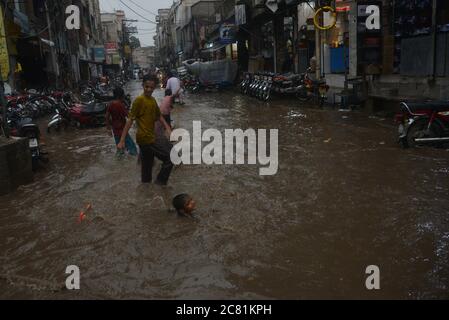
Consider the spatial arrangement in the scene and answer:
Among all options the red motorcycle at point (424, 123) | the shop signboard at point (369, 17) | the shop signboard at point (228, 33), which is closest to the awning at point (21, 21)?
the shop signboard at point (369, 17)

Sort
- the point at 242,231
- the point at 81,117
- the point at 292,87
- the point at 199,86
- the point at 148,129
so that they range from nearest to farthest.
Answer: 1. the point at 242,231
2. the point at 148,129
3. the point at 81,117
4. the point at 292,87
5. the point at 199,86

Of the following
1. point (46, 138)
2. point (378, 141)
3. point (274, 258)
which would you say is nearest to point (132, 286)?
point (274, 258)

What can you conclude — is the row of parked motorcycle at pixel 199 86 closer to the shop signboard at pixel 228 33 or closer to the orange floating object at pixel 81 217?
the shop signboard at pixel 228 33

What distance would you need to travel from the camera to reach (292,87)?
19609 mm

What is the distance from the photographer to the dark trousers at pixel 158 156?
6.41 metres

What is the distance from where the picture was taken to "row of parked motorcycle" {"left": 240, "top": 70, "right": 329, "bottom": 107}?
17.4 m

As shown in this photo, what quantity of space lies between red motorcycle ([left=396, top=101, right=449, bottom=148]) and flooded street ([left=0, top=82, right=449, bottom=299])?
0.23 meters

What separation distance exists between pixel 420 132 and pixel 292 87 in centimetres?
1105

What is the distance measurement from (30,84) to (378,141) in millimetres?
18593

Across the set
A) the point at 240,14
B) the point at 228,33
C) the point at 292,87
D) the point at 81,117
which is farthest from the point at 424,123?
the point at 228,33

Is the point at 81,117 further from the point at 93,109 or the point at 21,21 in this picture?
the point at 21,21

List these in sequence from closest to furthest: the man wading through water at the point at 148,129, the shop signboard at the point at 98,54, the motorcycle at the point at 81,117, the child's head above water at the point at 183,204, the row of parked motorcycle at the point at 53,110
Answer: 1. the child's head above water at the point at 183,204
2. the man wading through water at the point at 148,129
3. the row of parked motorcycle at the point at 53,110
4. the motorcycle at the point at 81,117
5. the shop signboard at the point at 98,54

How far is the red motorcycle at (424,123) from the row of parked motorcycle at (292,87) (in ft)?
26.9
